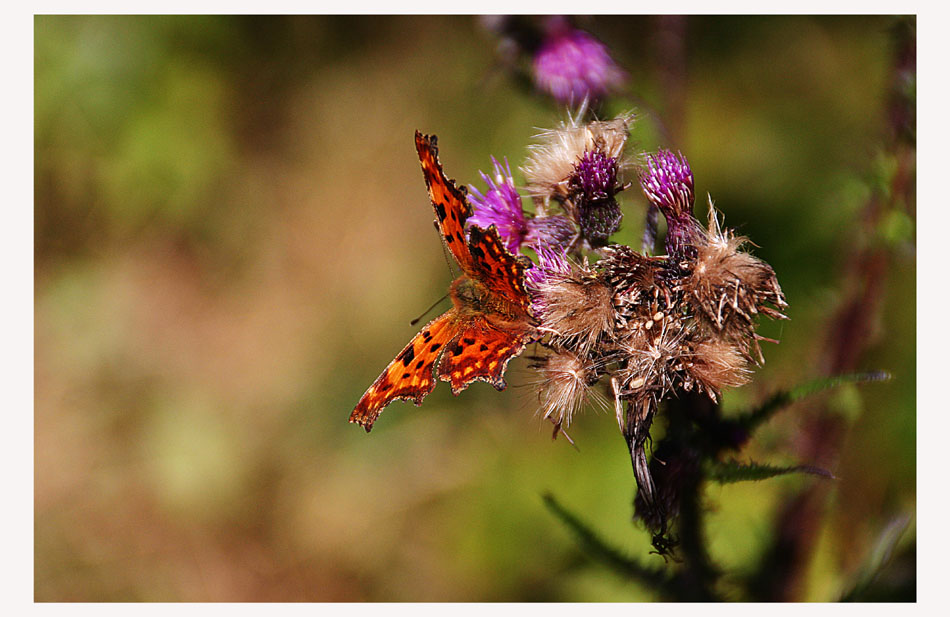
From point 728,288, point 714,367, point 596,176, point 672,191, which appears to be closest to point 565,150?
point 596,176

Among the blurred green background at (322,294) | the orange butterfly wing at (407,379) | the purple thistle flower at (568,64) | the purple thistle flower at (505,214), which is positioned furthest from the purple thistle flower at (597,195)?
the blurred green background at (322,294)

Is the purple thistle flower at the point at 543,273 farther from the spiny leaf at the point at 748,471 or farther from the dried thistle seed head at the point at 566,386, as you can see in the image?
the spiny leaf at the point at 748,471

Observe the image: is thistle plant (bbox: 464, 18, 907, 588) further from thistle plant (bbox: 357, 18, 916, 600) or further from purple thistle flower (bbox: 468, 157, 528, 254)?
purple thistle flower (bbox: 468, 157, 528, 254)

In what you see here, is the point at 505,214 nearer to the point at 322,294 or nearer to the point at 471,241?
the point at 471,241

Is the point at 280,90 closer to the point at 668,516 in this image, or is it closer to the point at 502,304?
the point at 502,304

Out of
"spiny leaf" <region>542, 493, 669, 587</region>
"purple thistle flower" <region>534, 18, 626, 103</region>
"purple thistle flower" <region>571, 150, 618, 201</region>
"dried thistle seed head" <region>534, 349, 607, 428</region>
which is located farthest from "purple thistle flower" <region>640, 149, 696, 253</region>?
"purple thistle flower" <region>534, 18, 626, 103</region>

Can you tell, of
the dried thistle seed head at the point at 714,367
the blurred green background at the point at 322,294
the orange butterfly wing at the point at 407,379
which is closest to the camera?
the dried thistle seed head at the point at 714,367

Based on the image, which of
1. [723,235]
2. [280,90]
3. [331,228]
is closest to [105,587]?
[331,228]
